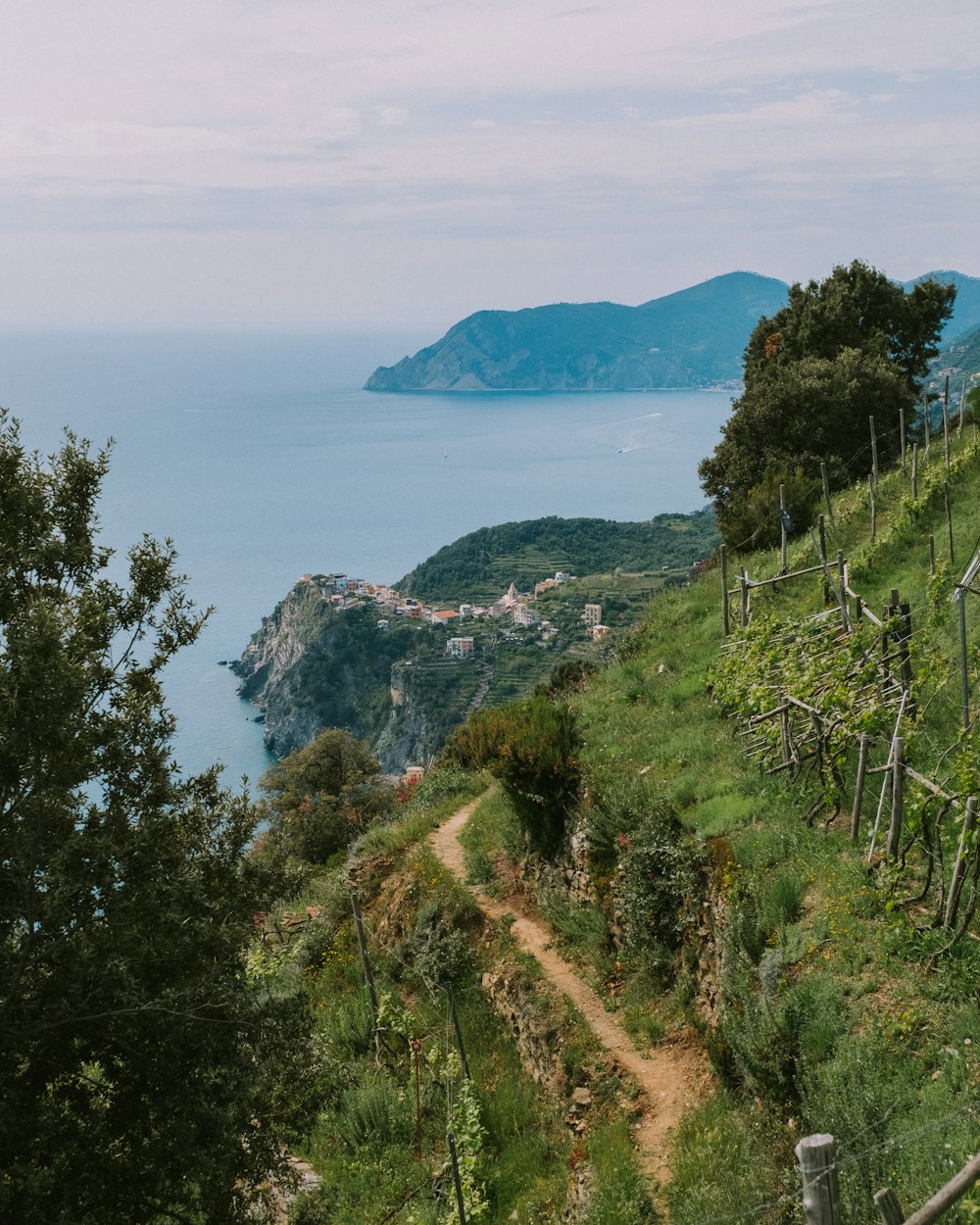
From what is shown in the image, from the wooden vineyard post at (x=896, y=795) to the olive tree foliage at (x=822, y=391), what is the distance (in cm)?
1394

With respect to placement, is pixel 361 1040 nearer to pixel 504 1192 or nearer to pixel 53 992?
pixel 504 1192

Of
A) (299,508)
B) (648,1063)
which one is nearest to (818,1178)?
(648,1063)

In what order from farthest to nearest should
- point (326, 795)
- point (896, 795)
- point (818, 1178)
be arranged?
point (326, 795)
point (896, 795)
point (818, 1178)

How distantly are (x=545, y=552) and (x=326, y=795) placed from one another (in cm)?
7224

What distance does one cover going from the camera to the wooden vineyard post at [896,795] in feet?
25.1

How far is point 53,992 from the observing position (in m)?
6.55

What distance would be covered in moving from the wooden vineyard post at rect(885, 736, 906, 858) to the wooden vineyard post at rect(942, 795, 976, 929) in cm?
66

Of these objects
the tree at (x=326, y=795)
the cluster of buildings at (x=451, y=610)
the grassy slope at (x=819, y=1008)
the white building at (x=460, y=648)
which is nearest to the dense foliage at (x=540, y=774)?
the grassy slope at (x=819, y=1008)

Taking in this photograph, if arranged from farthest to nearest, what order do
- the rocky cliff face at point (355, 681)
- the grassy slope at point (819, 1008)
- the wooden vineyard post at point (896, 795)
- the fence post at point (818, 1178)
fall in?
the rocky cliff face at point (355, 681) → the wooden vineyard post at point (896, 795) → the grassy slope at point (819, 1008) → the fence post at point (818, 1178)

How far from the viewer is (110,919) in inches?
257

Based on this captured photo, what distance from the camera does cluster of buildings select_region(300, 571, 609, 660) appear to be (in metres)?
73.1

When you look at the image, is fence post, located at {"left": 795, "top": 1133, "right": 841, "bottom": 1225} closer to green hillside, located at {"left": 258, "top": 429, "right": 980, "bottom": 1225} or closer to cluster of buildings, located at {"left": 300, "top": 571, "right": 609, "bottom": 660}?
green hillside, located at {"left": 258, "top": 429, "right": 980, "bottom": 1225}

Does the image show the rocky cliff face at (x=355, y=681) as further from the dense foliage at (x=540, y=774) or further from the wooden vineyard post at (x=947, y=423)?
the dense foliage at (x=540, y=774)

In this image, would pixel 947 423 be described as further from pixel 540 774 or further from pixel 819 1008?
pixel 819 1008
